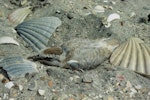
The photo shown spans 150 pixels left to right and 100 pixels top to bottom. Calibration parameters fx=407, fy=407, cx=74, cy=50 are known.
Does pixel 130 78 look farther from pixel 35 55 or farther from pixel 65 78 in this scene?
pixel 35 55

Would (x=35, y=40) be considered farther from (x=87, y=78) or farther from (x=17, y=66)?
(x=87, y=78)

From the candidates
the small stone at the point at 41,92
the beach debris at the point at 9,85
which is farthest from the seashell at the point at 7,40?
the small stone at the point at 41,92

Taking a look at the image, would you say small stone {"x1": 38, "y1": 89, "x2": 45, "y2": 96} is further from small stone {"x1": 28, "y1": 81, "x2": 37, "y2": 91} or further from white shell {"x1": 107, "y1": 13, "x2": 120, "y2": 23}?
white shell {"x1": 107, "y1": 13, "x2": 120, "y2": 23}

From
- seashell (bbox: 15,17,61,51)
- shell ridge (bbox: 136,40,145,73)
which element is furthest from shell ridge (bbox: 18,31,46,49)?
shell ridge (bbox: 136,40,145,73)

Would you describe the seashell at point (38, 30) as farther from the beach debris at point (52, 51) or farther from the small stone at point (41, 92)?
the small stone at point (41, 92)

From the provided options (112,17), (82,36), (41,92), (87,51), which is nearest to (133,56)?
(87,51)
